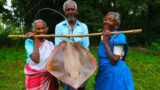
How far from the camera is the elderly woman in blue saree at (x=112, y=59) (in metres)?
4.78

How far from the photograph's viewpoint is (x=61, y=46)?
191 inches

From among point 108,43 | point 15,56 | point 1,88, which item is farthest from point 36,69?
point 15,56

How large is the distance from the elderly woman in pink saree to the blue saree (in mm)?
579

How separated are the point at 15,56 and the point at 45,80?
753cm

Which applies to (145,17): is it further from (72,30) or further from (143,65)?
(72,30)

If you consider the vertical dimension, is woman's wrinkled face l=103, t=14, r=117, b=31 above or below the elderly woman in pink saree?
above

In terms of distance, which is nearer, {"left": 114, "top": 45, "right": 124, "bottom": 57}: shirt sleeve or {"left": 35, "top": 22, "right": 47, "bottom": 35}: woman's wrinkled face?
{"left": 114, "top": 45, "right": 124, "bottom": 57}: shirt sleeve

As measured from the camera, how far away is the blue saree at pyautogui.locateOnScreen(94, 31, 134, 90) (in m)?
4.82

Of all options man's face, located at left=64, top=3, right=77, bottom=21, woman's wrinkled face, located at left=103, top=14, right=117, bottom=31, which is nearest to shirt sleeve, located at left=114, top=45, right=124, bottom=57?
woman's wrinkled face, located at left=103, top=14, right=117, bottom=31

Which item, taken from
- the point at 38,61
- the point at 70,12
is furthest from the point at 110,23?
the point at 38,61

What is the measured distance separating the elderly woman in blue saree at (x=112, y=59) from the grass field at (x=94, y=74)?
344 cm

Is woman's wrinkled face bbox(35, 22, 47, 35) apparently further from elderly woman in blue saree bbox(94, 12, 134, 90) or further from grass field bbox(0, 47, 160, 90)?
grass field bbox(0, 47, 160, 90)

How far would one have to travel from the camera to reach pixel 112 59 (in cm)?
476

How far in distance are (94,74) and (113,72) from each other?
4168 mm
